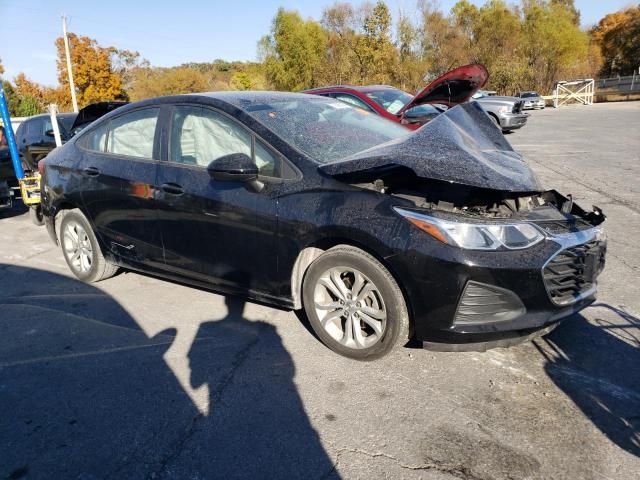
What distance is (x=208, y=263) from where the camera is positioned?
11.8 feet

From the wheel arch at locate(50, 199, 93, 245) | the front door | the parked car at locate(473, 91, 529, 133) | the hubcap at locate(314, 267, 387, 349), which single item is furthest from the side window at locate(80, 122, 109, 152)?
the parked car at locate(473, 91, 529, 133)

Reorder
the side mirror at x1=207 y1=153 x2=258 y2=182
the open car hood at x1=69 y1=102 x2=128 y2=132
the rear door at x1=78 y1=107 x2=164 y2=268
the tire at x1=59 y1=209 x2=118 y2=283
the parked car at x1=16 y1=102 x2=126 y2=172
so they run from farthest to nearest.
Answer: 1. the parked car at x1=16 y1=102 x2=126 y2=172
2. the open car hood at x1=69 y1=102 x2=128 y2=132
3. the tire at x1=59 y1=209 x2=118 y2=283
4. the rear door at x1=78 y1=107 x2=164 y2=268
5. the side mirror at x1=207 y1=153 x2=258 y2=182

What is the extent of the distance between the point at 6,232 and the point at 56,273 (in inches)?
100.0

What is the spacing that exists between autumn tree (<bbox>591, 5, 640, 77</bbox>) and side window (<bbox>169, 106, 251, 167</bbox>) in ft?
184

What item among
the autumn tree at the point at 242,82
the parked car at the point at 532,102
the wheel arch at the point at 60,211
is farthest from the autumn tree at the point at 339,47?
the wheel arch at the point at 60,211

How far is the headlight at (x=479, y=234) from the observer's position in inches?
104

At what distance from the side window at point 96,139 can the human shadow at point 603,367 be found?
387 centimetres

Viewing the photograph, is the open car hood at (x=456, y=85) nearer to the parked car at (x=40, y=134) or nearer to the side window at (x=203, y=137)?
the side window at (x=203, y=137)

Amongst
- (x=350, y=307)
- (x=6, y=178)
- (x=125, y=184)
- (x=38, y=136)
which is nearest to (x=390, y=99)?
(x=125, y=184)

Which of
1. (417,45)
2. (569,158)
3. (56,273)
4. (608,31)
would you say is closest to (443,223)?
(56,273)

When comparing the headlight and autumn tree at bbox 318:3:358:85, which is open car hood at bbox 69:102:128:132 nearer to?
the headlight

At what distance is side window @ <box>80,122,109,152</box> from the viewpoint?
4.41m

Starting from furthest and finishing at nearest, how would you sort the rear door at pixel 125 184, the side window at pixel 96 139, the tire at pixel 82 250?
the tire at pixel 82 250 → the side window at pixel 96 139 → the rear door at pixel 125 184

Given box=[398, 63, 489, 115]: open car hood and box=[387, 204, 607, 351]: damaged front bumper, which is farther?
box=[398, 63, 489, 115]: open car hood
